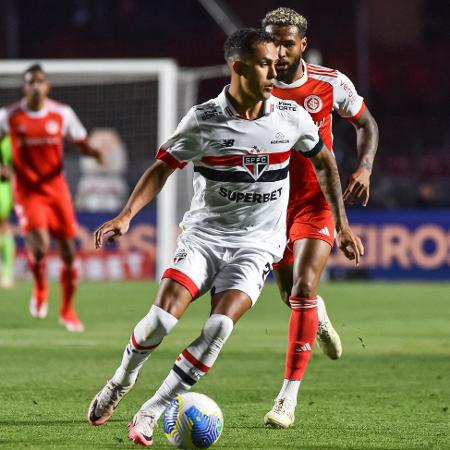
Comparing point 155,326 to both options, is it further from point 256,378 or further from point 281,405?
point 256,378

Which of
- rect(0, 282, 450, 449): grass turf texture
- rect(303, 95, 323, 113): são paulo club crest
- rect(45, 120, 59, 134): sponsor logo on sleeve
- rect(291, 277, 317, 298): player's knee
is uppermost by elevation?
rect(303, 95, 323, 113): são paulo club crest

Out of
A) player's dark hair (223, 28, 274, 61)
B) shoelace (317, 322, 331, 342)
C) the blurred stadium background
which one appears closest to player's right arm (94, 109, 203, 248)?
player's dark hair (223, 28, 274, 61)

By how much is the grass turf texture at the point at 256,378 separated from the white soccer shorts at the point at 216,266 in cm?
73

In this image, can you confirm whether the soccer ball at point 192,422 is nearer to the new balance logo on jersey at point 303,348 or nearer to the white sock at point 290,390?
the white sock at point 290,390

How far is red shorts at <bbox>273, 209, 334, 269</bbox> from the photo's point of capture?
22.1ft

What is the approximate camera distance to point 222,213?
18.9 feet

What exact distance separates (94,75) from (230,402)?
1130 cm

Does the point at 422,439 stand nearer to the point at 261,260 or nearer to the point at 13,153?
the point at 261,260

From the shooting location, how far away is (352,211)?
19.1 meters

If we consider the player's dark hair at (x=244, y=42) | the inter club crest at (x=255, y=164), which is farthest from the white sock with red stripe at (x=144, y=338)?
the player's dark hair at (x=244, y=42)

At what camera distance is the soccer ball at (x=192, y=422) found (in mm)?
5234

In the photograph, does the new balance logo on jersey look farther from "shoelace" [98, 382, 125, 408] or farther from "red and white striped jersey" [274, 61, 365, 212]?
"shoelace" [98, 382, 125, 408]

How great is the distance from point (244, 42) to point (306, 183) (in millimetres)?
1549

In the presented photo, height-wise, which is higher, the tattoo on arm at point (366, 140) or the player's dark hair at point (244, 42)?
the player's dark hair at point (244, 42)
